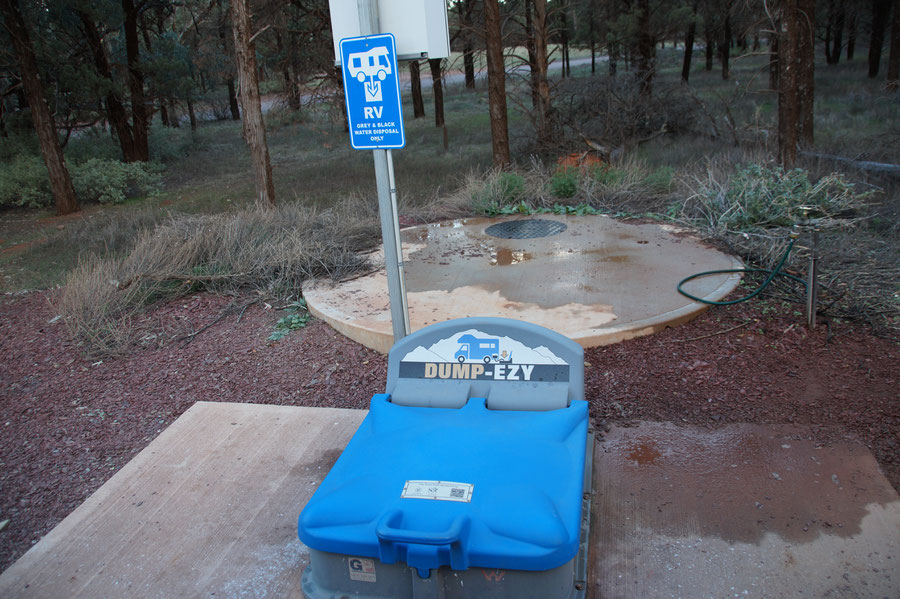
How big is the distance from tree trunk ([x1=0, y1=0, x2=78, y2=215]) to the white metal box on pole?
11.5m

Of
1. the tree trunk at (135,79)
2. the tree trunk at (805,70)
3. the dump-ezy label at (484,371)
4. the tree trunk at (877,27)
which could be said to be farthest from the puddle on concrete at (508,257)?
the tree trunk at (877,27)

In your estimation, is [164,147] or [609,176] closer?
[609,176]

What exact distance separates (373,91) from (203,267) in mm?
3739

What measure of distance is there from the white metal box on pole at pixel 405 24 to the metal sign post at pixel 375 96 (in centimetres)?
6

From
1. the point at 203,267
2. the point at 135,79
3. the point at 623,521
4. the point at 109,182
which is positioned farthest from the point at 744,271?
the point at 135,79

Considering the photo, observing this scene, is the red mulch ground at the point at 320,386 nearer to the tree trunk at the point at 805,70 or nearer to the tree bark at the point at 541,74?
the tree trunk at the point at 805,70

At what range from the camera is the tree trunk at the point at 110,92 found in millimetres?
15953

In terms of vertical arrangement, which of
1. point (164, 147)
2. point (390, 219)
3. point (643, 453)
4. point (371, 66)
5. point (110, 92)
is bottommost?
point (643, 453)

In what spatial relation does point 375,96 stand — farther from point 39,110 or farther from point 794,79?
point 39,110

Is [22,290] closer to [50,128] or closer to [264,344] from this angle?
[264,344]

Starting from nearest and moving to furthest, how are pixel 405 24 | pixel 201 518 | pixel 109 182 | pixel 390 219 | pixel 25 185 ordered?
pixel 201 518 → pixel 405 24 → pixel 390 219 → pixel 25 185 → pixel 109 182

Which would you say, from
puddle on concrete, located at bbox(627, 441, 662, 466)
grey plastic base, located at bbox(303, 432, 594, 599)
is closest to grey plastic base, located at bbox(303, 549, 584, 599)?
grey plastic base, located at bbox(303, 432, 594, 599)

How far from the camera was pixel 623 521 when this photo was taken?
8.86 feet

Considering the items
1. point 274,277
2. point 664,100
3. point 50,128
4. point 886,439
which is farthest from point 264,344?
point 664,100
